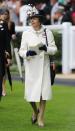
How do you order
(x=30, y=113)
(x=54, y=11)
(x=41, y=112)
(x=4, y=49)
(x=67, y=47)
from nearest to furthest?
(x=41, y=112)
(x=4, y=49)
(x=30, y=113)
(x=67, y=47)
(x=54, y=11)

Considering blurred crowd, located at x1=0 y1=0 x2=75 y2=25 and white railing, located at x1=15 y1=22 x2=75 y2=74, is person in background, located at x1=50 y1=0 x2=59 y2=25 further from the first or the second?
white railing, located at x1=15 y1=22 x2=75 y2=74

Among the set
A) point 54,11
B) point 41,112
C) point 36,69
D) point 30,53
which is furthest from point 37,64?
point 54,11

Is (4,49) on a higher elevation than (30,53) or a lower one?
lower

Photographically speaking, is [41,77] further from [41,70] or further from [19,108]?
[19,108]

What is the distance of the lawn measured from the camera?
11.5 meters

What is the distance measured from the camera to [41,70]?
37.8 feet

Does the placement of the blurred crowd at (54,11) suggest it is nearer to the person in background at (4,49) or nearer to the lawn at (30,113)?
Result: the lawn at (30,113)

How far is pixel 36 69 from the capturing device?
11531 mm

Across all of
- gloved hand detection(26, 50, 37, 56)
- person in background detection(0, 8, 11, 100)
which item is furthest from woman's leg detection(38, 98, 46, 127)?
person in background detection(0, 8, 11, 100)

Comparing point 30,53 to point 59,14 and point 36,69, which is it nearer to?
point 36,69

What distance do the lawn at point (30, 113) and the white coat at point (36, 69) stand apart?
521 millimetres

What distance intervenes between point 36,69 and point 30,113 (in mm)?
1893

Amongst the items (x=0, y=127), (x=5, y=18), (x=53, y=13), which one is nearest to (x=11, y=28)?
(x=5, y=18)

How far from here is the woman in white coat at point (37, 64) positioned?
11469 millimetres
